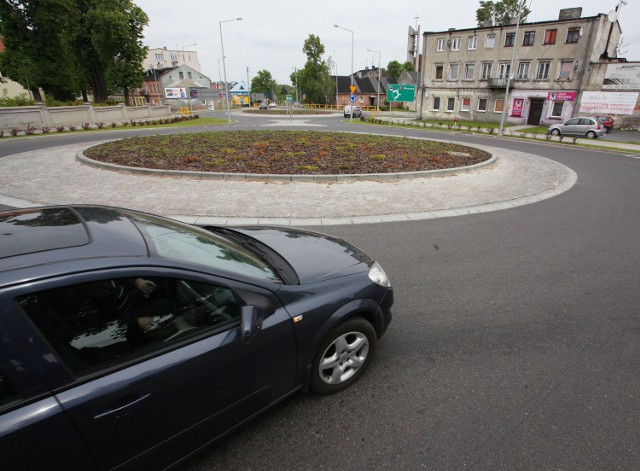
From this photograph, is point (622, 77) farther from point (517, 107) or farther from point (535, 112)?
point (517, 107)

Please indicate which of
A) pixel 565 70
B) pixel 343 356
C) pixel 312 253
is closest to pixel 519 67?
pixel 565 70

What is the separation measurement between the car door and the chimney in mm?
43959

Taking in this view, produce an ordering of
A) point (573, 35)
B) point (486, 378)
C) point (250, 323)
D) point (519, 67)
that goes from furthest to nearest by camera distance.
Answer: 1. point (519, 67)
2. point (573, 35)
3. point (486, 378)
4. point (250, 323)

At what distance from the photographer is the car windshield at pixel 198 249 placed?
216 centimetres

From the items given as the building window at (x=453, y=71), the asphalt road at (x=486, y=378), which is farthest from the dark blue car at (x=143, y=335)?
the building window at (x=453, y=71)

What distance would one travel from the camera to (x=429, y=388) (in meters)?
2.91

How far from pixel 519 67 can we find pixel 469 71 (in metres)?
5.06

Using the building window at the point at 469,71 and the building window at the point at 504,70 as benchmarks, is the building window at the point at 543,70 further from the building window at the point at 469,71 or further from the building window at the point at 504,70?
the building window at the point at 469,71

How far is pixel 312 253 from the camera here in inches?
121

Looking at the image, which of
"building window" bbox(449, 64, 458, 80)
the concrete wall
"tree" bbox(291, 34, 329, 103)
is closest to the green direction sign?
"building window" bbox(449, 64, 458, 80)

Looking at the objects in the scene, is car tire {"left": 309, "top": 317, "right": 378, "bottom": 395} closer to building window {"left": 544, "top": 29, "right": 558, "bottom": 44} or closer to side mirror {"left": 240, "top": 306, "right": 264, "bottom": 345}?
side mirror {"left": 240, "top": 306, "right": 264, "bottom": 345}

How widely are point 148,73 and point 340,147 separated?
313 feet

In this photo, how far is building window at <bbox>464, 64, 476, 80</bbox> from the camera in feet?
128

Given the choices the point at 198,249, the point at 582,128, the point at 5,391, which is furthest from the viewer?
the point at 582,128
